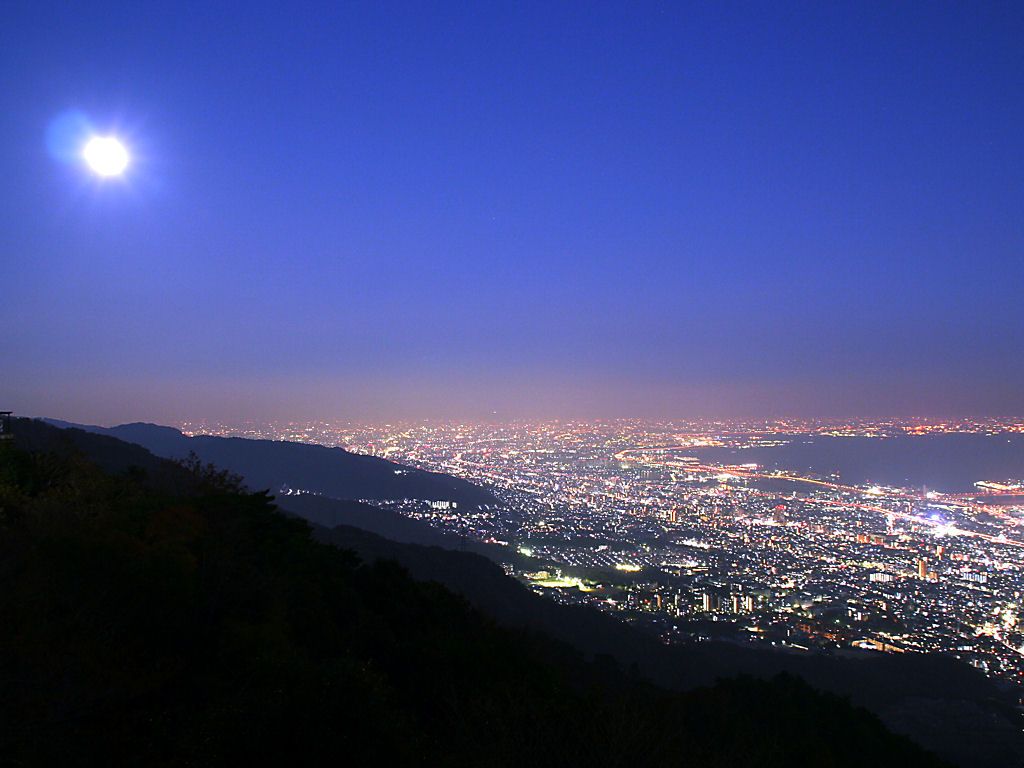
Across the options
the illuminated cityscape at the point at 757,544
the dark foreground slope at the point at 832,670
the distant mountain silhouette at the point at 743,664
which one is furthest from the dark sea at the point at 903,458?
the distant mountain silhouette at the point at 743,664

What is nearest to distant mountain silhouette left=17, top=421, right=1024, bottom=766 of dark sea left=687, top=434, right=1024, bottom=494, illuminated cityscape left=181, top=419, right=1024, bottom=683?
illuminated cityscape left=181, top=419, right=1024, bottom=683

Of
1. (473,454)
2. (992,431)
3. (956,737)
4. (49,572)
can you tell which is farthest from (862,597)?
(992,431)

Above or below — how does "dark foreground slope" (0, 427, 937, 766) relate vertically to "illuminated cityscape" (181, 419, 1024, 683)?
above

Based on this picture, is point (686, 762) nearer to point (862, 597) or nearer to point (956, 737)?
point (956, 737)

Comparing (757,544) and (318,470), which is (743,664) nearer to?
(757,544)

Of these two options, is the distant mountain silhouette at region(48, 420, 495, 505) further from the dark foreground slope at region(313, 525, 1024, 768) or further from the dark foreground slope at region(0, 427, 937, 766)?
the dark foreground slope at region(0, 427, 937, 766)

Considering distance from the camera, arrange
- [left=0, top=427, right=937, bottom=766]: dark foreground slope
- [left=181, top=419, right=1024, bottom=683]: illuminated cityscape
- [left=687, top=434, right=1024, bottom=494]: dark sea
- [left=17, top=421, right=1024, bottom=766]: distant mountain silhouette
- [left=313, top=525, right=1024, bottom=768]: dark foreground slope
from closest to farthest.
Result: 1. [left=0, top=427, right=937, bottom=766]: dark foreground slope
2. [left=313, top=525, right=1024, bottom=768]: dark foreground slope
3. [left=17, top=421, right=1024, bottom=766]: distant mountain silhouette
4. [left=181, top=419, right=1024, bottom=683]: illuminated cityscape
5. [left=687, top=434, right=1024, bottom=494]: dark sea

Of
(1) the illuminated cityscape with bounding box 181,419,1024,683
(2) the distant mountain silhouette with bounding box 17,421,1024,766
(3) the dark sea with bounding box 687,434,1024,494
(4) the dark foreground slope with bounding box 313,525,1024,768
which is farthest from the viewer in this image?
(3) the dark sea with bounding box 687,434,1024,494
